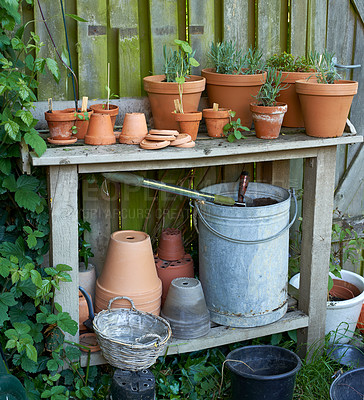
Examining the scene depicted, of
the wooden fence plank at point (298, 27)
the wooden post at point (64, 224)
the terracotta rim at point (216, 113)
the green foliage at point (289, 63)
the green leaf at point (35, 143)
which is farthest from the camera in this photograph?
the wooden fence plank at point (298, 27)

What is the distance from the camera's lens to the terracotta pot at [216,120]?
9.04 feet

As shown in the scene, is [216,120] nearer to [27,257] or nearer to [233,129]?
[233,129]

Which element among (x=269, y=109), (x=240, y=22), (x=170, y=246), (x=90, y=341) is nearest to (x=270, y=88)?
(x=269, y=109)

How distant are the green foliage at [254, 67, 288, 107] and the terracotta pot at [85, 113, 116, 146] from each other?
2.52 feet

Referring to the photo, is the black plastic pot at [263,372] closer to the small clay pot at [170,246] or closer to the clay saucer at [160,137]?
the small clay pot at [170,246]

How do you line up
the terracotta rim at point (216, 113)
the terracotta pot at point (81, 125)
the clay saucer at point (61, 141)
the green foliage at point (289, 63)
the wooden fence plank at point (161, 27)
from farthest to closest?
1. the green foliage at point (289, 63)
2. the wooden fence plank at point (161, 27)
3. the terracotta rim at point (216, 113)
4. the terracotta pot at point (81, 125)
5. the clay saucer at point (61, 141)

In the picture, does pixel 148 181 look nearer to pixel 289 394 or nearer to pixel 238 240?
pixel 238 240

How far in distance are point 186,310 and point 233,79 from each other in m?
1.14

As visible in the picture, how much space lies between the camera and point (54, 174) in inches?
95.1

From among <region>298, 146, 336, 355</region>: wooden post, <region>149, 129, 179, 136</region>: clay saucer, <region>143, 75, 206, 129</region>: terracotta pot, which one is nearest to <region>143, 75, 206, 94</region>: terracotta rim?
<region>143, 75, 206, 129</region>: terracotta pot

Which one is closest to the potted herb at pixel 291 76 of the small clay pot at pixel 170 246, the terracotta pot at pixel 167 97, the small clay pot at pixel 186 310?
the terracotta pot at pixel 167 97

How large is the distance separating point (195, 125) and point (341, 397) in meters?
1.45

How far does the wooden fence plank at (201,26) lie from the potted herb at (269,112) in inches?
15.4

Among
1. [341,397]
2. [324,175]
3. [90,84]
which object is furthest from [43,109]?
[341,397]
